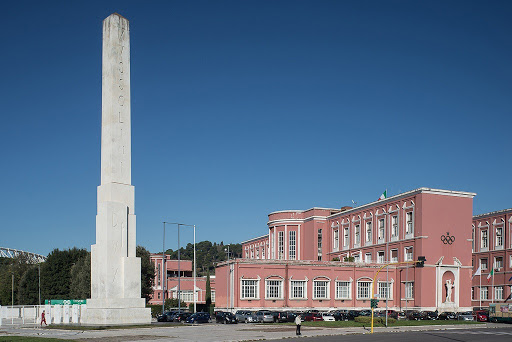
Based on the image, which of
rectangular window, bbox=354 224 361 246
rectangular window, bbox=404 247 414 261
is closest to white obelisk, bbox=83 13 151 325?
rectangular window, bbox=404 247 414 261

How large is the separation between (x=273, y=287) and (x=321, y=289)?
7128 mm

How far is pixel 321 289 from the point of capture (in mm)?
80812

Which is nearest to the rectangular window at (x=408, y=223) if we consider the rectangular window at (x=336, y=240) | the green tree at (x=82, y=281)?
the rectangular window at (x=336, y=240)

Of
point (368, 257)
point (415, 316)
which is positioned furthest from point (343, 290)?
point (368, 257)

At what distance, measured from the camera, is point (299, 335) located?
4253cm

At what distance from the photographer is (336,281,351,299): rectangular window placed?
8182cm

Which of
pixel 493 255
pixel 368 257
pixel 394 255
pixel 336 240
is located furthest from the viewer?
pixel 336 240

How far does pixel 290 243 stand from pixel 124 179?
62.8 metres

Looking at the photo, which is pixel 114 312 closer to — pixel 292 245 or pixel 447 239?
pixel 447 239

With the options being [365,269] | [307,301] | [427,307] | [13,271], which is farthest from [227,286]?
[13,271]

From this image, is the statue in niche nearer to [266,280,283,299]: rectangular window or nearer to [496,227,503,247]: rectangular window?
[496,227,503,247]: rectangular window

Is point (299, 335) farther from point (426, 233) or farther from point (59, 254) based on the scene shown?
point (59, 254)

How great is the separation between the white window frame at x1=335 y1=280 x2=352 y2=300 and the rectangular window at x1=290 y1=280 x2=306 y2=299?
505cm

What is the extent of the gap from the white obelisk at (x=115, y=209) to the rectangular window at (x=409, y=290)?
43.5 metres
